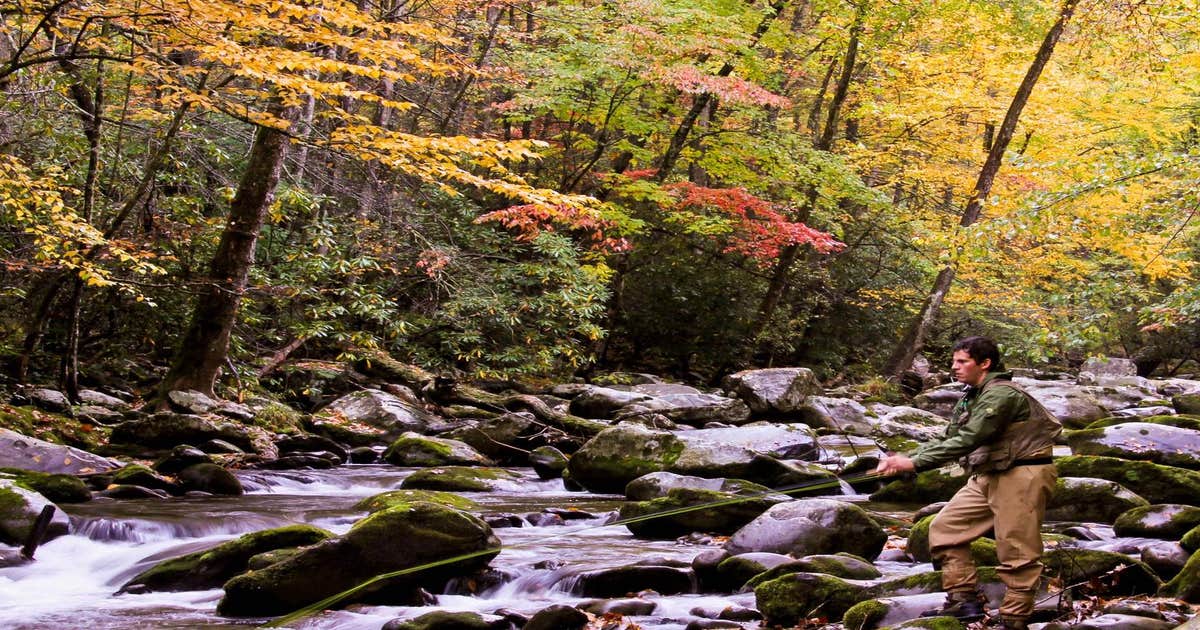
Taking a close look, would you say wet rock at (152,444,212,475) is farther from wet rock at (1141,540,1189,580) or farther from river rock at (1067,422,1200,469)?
river rock at (1067,422,1200,469)

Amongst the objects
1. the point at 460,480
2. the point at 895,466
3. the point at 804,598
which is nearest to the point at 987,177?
the point at 460,480

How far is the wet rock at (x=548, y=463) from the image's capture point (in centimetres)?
1088

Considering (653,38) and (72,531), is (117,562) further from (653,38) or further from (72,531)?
(653,38)

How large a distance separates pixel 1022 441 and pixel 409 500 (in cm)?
491

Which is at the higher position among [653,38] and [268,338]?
[653,38]

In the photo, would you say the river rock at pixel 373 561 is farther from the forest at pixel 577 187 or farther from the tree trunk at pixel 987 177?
the tree trunk at pixel 987 177

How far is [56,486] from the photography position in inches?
303

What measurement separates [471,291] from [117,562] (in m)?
9.14

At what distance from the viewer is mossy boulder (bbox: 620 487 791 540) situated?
7.69 m

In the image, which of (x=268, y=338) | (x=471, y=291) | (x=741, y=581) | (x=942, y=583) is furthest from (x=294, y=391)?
(x=942, y=583)

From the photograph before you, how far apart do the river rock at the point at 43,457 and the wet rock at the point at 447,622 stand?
16.3ft

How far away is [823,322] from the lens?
23219 millimetres

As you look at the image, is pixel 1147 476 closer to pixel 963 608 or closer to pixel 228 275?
pixel 963 608

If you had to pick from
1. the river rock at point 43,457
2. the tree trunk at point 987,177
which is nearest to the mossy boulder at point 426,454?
the river rock at point 43,457
